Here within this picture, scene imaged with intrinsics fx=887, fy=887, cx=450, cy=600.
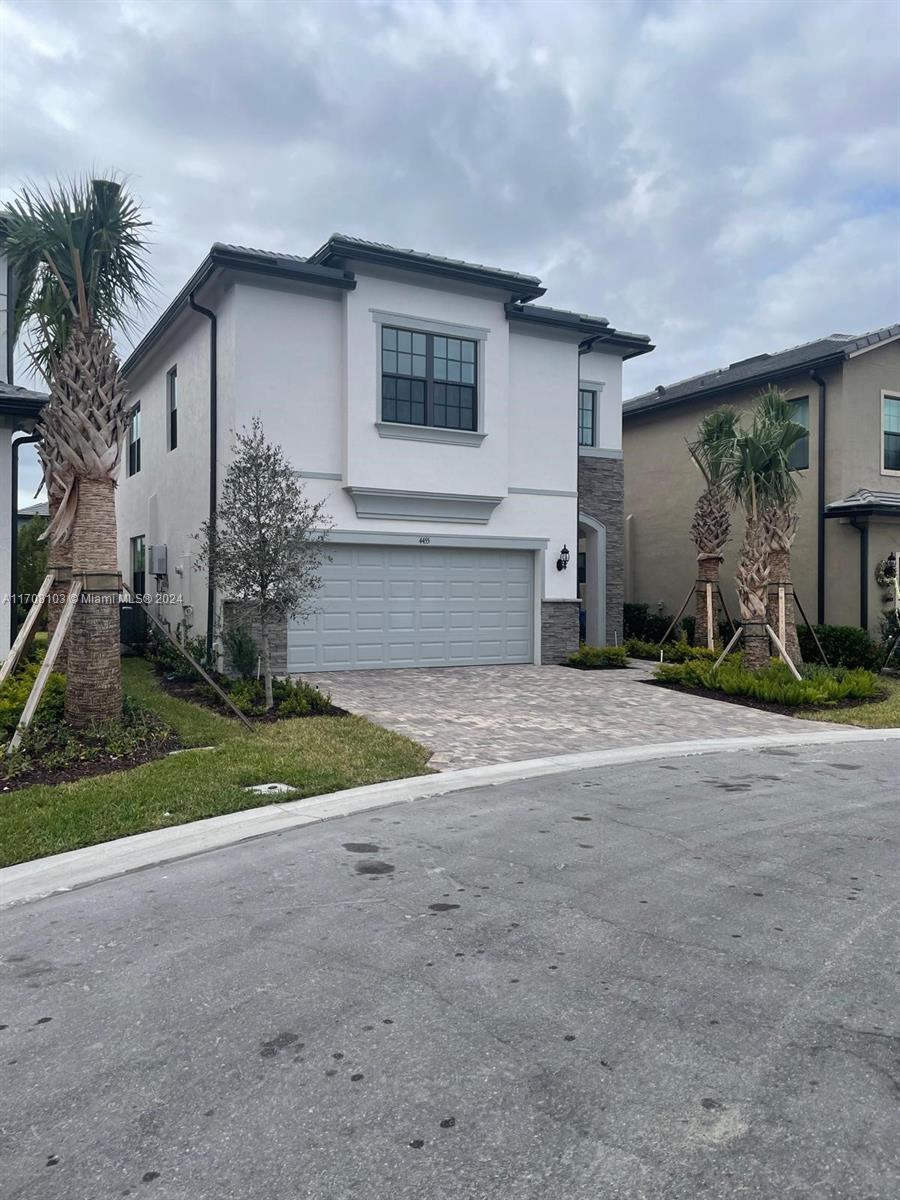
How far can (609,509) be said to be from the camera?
20.8m

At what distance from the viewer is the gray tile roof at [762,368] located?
1983cm

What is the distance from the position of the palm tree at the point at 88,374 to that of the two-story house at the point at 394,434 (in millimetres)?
4914

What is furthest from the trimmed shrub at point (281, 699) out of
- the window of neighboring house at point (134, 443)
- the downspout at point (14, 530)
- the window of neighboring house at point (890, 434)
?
the window of neighboring house at point (890, 434)

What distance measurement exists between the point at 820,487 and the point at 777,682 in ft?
24.5

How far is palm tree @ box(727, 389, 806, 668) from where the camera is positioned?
51.6 feet

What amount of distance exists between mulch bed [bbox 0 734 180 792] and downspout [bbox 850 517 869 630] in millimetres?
15821

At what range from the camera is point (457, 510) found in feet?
56.8

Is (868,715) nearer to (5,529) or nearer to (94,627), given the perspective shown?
(94,627)

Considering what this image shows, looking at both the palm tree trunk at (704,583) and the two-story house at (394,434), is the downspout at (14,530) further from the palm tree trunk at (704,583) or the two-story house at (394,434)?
the palm tree trunk at (704,583)

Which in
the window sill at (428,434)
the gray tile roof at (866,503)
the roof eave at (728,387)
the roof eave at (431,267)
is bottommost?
the gray tile roof at (866,503)

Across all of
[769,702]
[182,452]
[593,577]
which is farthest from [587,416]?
[182,452]

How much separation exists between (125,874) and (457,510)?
475 inches

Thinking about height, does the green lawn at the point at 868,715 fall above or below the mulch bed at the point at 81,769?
below

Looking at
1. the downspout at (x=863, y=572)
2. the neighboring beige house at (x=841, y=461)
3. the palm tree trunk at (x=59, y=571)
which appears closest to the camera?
the palm tree trunk at (x=59, y=571)
